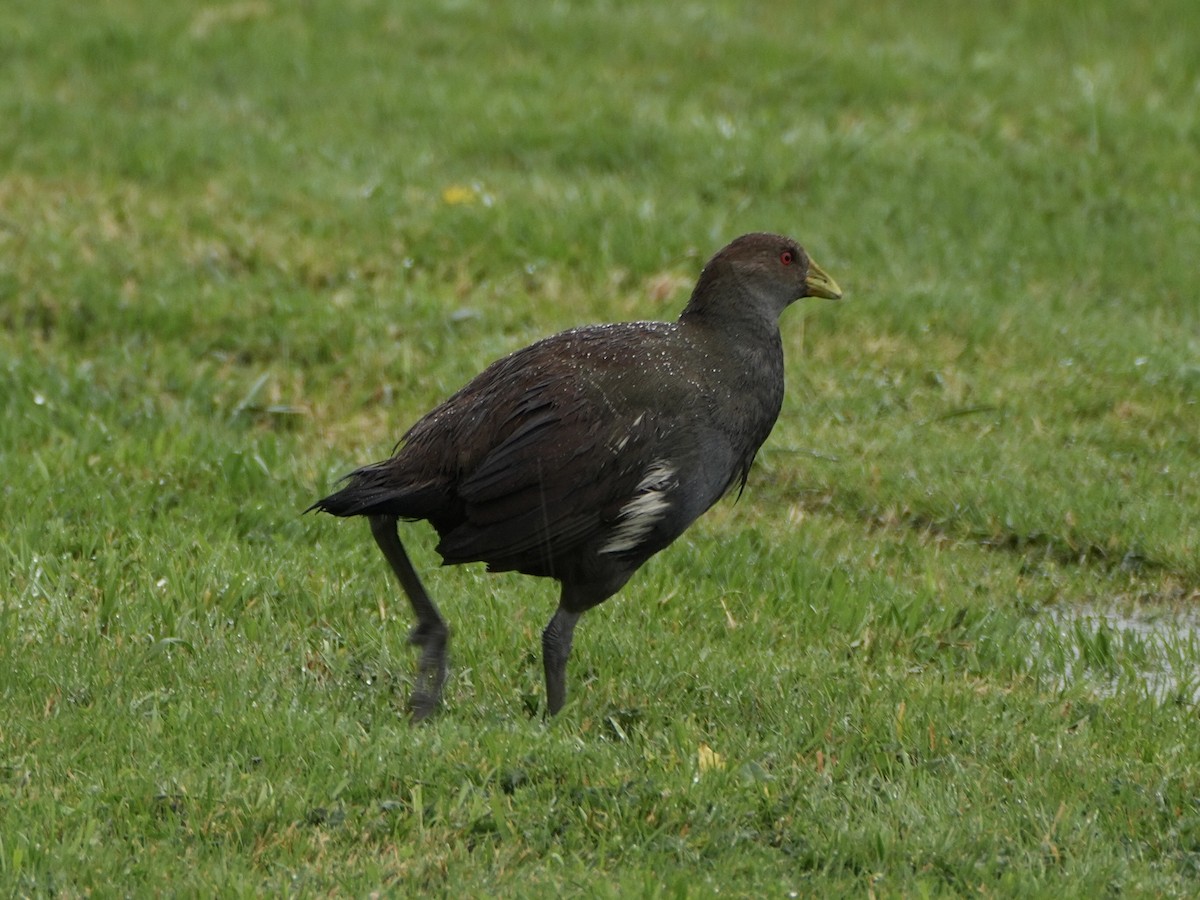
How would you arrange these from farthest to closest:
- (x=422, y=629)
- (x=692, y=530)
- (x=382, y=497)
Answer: (x=692, y=530), (x=422, y=629), (x=382, y=497)

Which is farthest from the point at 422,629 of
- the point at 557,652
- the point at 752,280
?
the point at 752,280

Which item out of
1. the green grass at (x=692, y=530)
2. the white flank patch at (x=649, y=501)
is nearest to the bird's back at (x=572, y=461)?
the white flank patch at (x=649, y=501)

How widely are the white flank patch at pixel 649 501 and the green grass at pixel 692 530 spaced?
0.64 m

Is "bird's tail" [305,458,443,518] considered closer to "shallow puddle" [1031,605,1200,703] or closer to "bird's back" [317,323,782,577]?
"bird's back" [317,323,782,577]

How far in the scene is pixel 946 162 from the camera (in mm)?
10391

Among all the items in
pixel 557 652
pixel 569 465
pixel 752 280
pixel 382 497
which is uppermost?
pixel 752 280

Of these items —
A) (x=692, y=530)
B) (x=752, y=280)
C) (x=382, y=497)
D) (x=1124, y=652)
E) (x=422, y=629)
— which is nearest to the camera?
(x=382, y=497)

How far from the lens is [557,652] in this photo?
5270mm

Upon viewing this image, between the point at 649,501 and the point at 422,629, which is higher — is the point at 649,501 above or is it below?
above

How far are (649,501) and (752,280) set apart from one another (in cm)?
94

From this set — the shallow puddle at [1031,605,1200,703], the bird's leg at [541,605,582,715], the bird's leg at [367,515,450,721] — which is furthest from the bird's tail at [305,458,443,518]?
the shallow puddle at [1031,605,1200,703]

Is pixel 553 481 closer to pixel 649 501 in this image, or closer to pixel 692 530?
pixel 649 501

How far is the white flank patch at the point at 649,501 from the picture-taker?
16.7ft

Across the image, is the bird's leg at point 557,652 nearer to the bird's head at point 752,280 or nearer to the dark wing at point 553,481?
the dark wing at point 553,481
